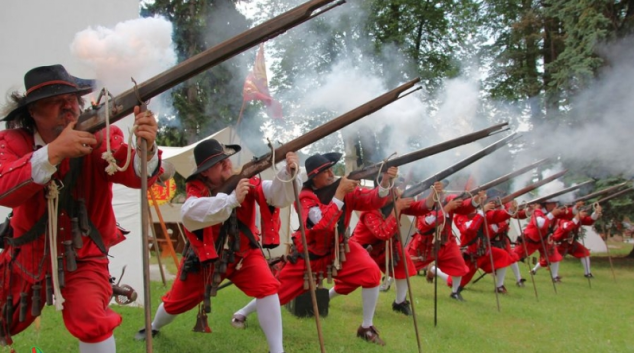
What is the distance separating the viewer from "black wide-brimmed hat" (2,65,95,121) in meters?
3.44

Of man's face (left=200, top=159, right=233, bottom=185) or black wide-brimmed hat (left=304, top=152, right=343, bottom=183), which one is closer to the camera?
man's face (left=200, top=159, right=233, bottom=185)

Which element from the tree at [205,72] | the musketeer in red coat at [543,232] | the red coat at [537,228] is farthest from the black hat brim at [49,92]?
the tree at [205,72]

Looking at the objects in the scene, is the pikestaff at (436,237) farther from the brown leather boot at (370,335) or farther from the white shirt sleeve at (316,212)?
the white shirt sleeve at (316,212)

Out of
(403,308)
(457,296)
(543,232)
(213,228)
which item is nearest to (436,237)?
(403,308)

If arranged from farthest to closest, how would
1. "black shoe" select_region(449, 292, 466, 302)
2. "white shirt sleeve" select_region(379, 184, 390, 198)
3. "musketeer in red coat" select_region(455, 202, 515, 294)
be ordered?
"musketeer in red coat" select_region(455, 202, 515, 294) → "black shoe" select_region(449, 292, 466, 302) → "white shirt sleeve" select_region(379, 184, 390, 198)

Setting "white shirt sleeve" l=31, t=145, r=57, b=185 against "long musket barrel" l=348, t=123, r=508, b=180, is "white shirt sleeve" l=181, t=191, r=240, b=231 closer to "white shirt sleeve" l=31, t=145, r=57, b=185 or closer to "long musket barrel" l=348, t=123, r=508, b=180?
"white shirt sleeve" l=31, t=145, r=57, b=185

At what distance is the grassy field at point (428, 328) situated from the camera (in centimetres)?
596

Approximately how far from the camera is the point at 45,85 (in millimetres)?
3457

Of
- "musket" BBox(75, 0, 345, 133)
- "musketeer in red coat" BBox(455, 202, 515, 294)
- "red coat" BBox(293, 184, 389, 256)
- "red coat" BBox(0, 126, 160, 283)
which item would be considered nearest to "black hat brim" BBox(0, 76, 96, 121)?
"red coat" BBox(0, 126, 160, 283)

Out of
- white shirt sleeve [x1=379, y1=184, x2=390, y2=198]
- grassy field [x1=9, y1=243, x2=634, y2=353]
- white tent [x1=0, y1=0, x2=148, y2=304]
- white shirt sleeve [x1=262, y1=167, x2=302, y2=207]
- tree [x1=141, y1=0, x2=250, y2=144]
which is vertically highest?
tree [x1=141, y1=0, x2=250, y2=144]

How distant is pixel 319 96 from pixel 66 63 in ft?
21.1

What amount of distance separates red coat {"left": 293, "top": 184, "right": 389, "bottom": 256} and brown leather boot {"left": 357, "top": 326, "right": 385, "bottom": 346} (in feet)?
3.51

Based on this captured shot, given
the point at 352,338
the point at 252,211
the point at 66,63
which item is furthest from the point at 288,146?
the point at 66,63

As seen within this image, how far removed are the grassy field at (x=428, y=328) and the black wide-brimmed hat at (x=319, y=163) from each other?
1.98 meters
